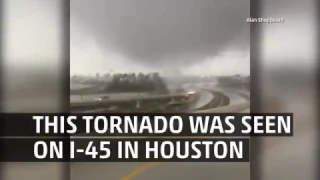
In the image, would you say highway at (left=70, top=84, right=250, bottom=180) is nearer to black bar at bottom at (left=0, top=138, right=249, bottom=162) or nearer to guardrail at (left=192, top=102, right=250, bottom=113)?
black bar at bottom at (left=0, top=138, right=249, bottom=162)

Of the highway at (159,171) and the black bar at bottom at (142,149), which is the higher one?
the black bar at bottom at (142,149)

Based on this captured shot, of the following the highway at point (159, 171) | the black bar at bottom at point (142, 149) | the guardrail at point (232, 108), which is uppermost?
the guardrail at point (232, 108)

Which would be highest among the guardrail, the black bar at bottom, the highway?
the guardrail

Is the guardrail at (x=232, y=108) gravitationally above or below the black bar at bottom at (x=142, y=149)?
above

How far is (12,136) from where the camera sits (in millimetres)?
1357

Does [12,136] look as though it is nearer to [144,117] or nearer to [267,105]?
[144,117]

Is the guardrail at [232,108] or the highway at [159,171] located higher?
the guardrail at [232,108]

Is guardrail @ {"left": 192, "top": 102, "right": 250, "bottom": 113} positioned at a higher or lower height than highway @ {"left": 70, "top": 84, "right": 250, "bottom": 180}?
higher

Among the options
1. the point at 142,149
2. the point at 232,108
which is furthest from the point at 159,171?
the point at 232,108

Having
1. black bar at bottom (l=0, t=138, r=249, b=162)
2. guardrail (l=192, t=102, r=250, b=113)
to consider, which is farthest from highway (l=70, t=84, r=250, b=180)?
guardrail (l=192, t=102, r=250, b=113)

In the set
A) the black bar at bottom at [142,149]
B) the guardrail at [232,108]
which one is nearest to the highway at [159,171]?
the black bar at bottom at [142,149]

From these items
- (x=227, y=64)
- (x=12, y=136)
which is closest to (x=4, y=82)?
(x=12, y=136)

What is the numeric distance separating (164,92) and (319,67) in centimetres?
62

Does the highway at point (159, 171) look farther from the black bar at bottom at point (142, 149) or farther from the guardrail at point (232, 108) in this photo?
the guardrail at point (232, 108)
